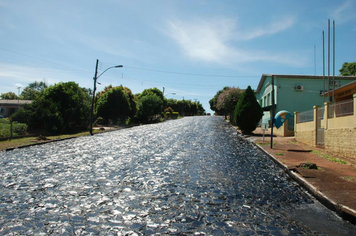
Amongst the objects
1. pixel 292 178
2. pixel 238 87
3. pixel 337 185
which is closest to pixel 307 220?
pixel 337 185

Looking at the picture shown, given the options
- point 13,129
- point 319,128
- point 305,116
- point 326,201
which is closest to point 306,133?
point 305,116

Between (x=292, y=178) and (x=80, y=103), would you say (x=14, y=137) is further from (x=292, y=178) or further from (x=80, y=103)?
(x=292, y=178)

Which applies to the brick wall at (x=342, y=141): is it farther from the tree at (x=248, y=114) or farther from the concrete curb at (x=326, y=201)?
the tree at (x=248, y=114)

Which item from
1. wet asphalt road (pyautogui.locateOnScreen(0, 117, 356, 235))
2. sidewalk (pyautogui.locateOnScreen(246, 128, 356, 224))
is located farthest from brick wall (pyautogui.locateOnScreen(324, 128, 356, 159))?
wet asphalt road (pyautogui.locateOnScreen(0, 117, 356, 235))

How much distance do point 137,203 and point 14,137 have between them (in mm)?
19835

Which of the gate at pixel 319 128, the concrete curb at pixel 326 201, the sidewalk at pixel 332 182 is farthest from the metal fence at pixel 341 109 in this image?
the concrete curb at pixel 326 201

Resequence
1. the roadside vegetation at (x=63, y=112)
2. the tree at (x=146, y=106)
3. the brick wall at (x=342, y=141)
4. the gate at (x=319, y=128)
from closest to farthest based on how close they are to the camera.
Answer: the brick wall at (x=342, y=141) → the gate at (x=319, y=128) → the roadside vegetation at (x=63, y=112) → the tree at (x=146, y=106)

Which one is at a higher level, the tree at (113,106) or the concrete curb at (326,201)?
the tree at (113,106)

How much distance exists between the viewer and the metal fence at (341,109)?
12.5m

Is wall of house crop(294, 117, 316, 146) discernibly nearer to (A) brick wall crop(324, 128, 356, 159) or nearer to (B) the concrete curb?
(A) brick wall crop(324, 128, 356, 159)

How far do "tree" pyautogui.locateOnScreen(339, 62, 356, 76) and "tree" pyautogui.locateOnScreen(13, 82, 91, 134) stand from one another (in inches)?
1623

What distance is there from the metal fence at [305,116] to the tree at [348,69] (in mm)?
31603

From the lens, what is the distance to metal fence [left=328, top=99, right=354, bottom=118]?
12.5 metres

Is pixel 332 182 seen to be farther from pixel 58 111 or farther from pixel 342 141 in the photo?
pixel 58 111
